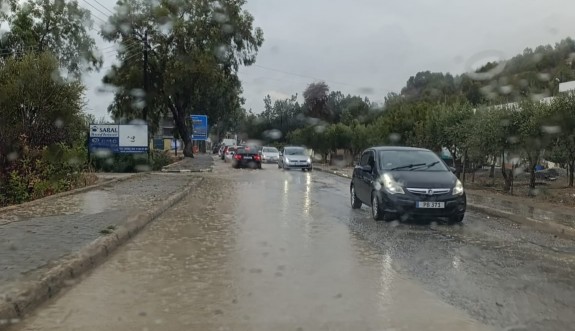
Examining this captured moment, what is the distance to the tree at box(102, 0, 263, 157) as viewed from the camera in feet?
133

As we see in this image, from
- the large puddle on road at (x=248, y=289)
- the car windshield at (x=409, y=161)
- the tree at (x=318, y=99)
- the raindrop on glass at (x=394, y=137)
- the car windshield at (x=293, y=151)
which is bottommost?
the large puddle on road at (x=248, y=289)

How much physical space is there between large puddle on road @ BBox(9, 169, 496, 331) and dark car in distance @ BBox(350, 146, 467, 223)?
4.95 feet

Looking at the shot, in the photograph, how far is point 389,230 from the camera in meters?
10.4

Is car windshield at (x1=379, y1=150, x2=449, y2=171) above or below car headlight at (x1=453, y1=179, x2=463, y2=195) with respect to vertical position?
above

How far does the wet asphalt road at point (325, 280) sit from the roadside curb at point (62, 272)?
15 centimetres

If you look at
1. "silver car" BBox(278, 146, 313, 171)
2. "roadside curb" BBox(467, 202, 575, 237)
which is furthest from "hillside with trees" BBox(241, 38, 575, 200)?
"silver car" BBox(278, 146, 313, 171)

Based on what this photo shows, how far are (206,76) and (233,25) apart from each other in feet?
20.1

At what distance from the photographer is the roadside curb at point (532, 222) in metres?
10.2

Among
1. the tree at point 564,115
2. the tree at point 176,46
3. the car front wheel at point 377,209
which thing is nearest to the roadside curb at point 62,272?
the car front wheel at point 377,209

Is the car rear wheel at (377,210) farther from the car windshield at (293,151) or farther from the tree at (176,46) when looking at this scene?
the tree at (176,46)

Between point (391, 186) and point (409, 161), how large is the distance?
1.31 meters

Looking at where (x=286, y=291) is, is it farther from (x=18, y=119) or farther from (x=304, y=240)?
(x=18, y=119)

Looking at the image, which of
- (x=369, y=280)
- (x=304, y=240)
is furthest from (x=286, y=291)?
(x=304, y=240)

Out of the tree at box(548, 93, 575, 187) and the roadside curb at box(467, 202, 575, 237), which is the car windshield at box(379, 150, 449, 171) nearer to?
the roadside curb at box(467, 202, 575, 237)
